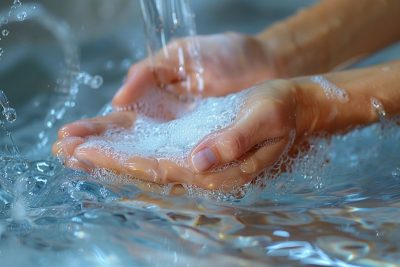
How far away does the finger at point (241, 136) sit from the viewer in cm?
67

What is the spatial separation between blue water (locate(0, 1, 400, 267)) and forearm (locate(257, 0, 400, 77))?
0.21 meters

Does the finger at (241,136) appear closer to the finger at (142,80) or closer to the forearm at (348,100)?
the forearm at (348,100)

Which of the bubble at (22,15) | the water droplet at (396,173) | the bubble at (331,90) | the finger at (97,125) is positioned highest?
the bubble at (22,15)

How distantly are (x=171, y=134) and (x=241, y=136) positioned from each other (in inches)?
5.5

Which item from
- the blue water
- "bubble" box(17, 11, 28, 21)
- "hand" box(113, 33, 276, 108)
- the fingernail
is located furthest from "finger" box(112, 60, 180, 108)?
"bubble" box(17, 11, 28, 21)

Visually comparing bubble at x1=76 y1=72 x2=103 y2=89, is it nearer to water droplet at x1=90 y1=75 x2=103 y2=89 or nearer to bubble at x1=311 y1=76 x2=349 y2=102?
water droplet at x1=90 y1=75 x2=103 y2=89

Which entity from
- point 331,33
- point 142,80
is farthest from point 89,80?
point 331,33

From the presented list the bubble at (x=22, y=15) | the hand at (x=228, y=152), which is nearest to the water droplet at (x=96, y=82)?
the bubble at (x=22, y=15)

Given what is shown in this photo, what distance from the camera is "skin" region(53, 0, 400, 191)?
2.28 ft

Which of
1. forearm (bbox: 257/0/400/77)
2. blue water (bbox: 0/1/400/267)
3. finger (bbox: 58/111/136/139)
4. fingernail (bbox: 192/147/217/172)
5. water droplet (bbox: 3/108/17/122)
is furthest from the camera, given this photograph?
forearm (bbox: 257/0/400/77)

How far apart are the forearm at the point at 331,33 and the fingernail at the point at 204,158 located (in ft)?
1.40

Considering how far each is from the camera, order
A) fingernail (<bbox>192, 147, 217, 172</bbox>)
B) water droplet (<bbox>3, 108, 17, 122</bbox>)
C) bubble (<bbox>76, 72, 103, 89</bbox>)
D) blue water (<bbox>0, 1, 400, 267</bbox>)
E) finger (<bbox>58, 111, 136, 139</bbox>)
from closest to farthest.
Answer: blue water (<bbox>0, 1, 400, 267</bbox>), fingernail (<bbox>192, 147, 217, 172</bbox>), finger (<bbox>58, 111, 136, 139</bbox>), water droplet (<bbox>3, 108, 17, 122</bbox>), bubble (<bbox>76, 72, 103, 89</bbox>)

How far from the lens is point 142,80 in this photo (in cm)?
93

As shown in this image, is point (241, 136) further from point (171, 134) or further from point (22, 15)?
point (22, 15)
